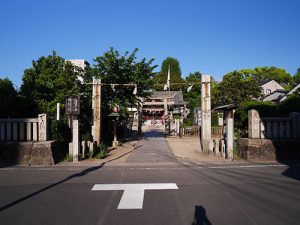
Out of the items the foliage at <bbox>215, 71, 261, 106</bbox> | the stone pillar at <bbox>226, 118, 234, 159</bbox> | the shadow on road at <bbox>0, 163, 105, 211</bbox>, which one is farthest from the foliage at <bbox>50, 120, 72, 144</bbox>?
the foliage at <bbox>215, 71, 261, 106</bbox>

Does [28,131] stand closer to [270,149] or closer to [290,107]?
[270,149]

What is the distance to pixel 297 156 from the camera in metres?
14.8

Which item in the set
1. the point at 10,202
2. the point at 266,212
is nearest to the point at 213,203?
the point at 266,212

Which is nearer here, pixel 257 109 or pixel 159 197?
pixel 159 197

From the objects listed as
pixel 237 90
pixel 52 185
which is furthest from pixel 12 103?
pixel 237 90

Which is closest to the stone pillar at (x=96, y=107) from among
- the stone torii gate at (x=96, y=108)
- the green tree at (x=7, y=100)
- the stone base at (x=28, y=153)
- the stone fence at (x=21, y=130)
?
the stone torii gate at (x=96, y=108)

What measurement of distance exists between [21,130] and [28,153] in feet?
4.32

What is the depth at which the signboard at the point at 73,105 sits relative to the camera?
1580 centimetres

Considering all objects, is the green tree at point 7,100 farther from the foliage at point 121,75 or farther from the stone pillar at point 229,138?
the stone pillar at point 229,138

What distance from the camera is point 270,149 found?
580 inches

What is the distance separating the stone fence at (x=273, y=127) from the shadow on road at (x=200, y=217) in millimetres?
9348

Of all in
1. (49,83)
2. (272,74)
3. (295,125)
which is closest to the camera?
(295,125)

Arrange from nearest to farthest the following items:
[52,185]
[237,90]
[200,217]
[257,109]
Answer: [200,217], [52,185], [257,109], [237,90]

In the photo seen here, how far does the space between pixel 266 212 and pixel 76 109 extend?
11.4 m
